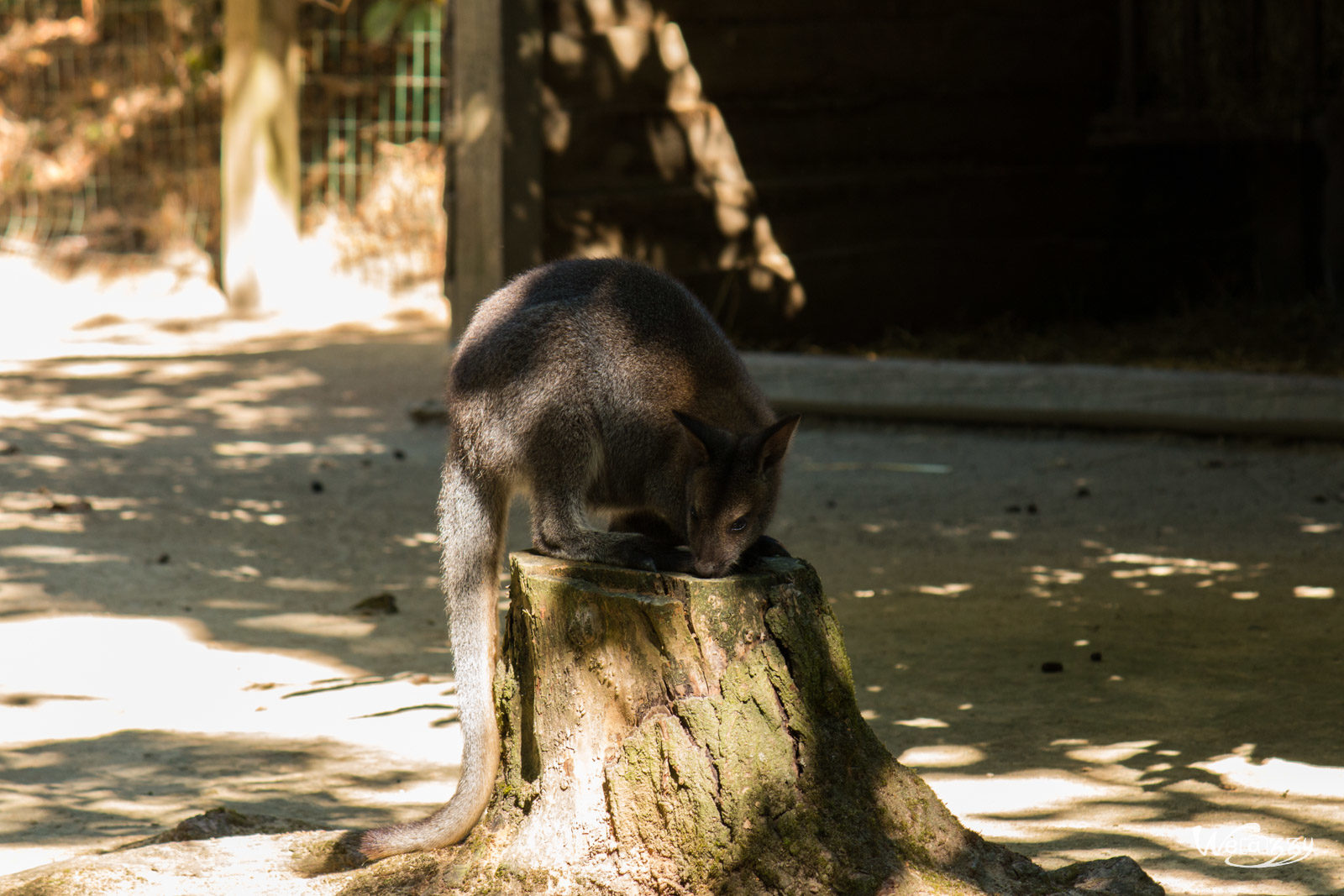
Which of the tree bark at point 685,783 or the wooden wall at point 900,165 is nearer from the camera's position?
the tree bark at point 685,783

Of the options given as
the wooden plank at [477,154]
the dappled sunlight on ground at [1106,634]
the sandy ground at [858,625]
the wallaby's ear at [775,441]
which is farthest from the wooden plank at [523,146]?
the wallaby's ear at [775,441]

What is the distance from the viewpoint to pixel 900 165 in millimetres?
9102

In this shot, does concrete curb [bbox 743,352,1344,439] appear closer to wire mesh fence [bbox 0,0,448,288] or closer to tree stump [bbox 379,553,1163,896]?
tree stump [bbox 379,553,1163,896]

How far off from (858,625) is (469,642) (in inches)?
83.7

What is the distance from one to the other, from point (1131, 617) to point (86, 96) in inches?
455

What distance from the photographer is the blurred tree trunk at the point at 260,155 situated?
36.4 feet

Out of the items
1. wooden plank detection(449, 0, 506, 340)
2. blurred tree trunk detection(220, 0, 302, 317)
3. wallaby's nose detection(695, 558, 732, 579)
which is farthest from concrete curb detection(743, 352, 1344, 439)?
blurred tree trunk detection(220, 0, 302, 317)

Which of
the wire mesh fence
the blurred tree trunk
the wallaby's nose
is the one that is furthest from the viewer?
the wire mesh fence

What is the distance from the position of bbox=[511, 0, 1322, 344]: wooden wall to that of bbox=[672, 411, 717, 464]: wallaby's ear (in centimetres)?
484

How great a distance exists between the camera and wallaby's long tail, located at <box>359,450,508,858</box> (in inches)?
115

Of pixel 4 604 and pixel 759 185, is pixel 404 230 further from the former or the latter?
pixel 4 604

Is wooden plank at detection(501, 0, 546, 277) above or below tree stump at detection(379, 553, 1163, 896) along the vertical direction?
above

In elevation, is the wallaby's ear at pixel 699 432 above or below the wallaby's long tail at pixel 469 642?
above

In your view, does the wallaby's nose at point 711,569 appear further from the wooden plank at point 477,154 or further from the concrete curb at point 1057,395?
the wooden plank at point 477,154
